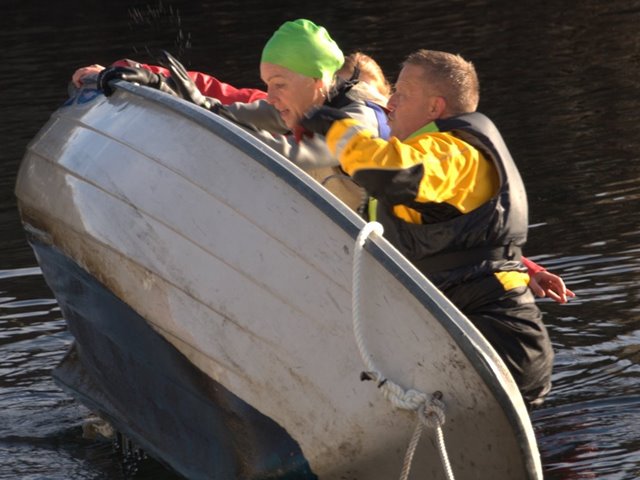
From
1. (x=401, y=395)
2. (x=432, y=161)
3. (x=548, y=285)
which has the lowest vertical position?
(x=548, y=285)

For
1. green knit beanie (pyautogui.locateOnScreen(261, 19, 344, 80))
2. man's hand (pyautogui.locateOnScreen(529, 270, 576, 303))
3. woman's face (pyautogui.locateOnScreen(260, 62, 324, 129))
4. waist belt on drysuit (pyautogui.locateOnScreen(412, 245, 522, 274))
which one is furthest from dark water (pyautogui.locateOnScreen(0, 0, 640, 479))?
green knit beanie (pyautogui.locateOnScreen(261, 19, 344, 80))

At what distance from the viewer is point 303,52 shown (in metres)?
5.12

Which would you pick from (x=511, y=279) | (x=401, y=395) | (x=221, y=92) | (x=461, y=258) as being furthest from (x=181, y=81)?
(x=401, y=395)

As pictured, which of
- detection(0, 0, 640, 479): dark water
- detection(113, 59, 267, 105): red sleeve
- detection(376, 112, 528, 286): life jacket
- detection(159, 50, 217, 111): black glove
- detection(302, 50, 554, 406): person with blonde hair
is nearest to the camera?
detection(302, 50, 554, 406): person with blonde hair

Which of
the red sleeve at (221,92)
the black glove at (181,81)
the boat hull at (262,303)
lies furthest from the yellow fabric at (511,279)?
the red sleeve at (221,92)

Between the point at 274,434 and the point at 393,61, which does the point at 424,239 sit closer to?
the point at 274,434

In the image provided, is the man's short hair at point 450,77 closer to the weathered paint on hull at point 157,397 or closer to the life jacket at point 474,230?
the life jacket at point 474,230

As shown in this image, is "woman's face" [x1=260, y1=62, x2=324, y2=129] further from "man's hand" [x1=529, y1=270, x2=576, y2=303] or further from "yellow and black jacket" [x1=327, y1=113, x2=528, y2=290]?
"man's hand" [x1=529, y1=270, x2=576, y2=303]

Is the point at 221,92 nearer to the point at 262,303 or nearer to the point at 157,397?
the point at 157,397

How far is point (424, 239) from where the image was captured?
15.1ft

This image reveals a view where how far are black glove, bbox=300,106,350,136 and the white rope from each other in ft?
1.37

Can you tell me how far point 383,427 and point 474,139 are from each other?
0.90 metres

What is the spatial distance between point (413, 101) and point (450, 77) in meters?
0.14

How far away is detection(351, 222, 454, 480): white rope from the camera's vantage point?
4.16 m
